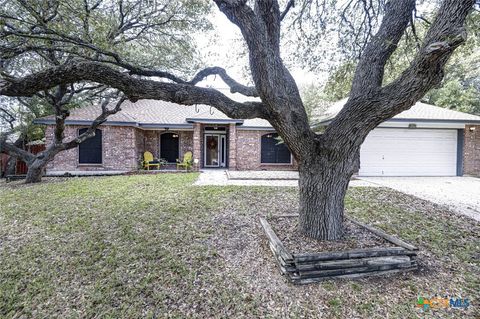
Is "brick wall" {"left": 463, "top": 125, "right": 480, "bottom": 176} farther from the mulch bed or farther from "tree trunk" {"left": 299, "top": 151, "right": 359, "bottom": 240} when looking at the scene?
"tree trunk" {"left": 299, "top": 151, "right": 359, "bottom": 240}

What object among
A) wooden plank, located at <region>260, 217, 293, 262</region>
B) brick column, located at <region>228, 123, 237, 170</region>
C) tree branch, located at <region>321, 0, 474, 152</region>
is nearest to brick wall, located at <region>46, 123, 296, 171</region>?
brick column, located at <region>228, 123, 237, 170</region>

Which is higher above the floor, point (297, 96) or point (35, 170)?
point (297, 96)

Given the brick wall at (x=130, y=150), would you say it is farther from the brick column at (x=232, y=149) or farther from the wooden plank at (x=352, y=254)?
the wooden plank at (x=352, y=254)

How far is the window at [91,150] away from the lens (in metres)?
12.6

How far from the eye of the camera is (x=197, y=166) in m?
12.9

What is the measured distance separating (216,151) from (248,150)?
248cm

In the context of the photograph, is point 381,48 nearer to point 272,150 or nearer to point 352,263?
point 352,263

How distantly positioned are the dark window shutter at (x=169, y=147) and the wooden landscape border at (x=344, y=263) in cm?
1272

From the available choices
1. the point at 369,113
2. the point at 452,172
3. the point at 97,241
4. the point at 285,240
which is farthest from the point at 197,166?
the point at 452,172

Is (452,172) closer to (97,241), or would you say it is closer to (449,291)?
(449,291)

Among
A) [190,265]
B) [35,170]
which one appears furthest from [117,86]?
[35,170]

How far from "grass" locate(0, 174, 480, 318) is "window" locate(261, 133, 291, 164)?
761 centimetres

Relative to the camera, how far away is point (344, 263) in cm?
306

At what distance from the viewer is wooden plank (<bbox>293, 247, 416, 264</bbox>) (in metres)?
3.03
